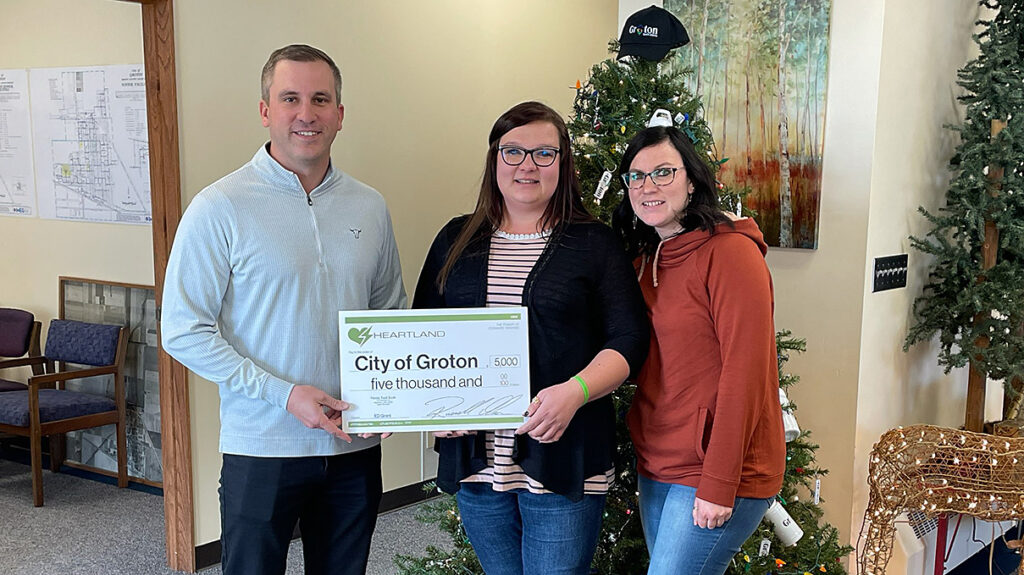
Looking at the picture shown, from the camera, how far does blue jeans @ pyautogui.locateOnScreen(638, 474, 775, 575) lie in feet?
5.88

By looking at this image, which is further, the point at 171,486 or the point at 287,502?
the point at 171,486

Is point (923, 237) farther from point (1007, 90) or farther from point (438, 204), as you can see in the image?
point (438, 204)

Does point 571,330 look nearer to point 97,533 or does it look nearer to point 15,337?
point 97,533

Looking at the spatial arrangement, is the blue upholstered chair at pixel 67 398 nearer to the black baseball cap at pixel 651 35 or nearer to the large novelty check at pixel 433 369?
the large novelty check at pixel 433 369

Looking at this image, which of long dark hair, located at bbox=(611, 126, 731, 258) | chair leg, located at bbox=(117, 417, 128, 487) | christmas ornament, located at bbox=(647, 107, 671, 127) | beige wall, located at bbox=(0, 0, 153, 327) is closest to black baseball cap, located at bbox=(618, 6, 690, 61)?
christmas ornament, located at bbox=(647, 107, 671, 127)

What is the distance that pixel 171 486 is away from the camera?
3514mm

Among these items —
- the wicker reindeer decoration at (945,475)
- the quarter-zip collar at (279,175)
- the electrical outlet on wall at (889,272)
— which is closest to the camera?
the quarter-zip collar at (279,175)

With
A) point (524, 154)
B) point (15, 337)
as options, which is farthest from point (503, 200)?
point (15, 337)

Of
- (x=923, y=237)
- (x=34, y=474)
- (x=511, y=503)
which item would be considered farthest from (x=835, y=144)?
(x=34, y=474)

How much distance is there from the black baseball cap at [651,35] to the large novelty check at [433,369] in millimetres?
1020

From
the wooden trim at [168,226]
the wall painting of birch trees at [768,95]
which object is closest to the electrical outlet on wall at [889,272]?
the wall painting of birch trees at [768,95]

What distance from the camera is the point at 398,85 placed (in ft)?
13.4

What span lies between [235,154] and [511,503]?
2176 millimetres

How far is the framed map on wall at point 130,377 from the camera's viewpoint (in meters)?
4.53
